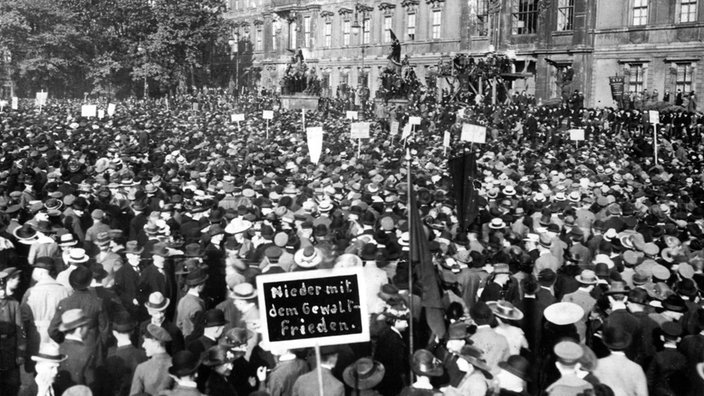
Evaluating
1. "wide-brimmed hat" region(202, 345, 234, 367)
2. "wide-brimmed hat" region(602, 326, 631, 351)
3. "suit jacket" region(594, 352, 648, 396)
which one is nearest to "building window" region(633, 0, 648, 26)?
"wide-brimmed hat" region(602, 326, 631, 351)

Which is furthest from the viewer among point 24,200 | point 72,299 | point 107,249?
point 24,200

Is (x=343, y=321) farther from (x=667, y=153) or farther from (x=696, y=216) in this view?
(x=667, y=153)

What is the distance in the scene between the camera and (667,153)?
73.0 feet

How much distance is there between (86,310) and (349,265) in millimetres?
2583

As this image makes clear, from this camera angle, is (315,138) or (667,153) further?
(667,153)

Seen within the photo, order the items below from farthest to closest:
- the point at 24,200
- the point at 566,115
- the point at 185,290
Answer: the point at 566,115
the point at 24,200
the point at 185,290

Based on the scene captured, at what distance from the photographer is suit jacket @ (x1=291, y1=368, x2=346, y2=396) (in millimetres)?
5254

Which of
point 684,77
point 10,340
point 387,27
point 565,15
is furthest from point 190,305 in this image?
point 387,27

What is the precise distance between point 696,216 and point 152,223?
28.4ft

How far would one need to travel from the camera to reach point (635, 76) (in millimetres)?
33000

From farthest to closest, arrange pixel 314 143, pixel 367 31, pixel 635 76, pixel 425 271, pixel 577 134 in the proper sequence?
1. pixel 367 31
2. pixel 635 76
3. pixel 577 134
4. pixel 314 143
5. pixel 425 271

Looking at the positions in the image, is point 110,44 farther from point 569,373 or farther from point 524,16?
point 569,373

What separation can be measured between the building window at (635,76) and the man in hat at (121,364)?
3124 cm

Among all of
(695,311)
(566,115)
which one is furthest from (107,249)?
(566,115)
